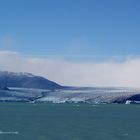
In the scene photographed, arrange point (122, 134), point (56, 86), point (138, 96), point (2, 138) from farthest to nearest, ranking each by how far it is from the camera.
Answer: point (56, 86)
point (138, 96)
point (122, 134)
point (2, 138)

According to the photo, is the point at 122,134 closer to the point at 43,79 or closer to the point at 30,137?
the point at 30,137

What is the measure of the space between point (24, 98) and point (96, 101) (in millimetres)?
19999

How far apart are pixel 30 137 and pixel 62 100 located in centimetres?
11267

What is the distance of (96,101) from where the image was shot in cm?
15388

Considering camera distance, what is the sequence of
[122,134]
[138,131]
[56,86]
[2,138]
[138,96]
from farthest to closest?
[56,86] < [138,96] < [138,131] < [122,134] < [2,138]

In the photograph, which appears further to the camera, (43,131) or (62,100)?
(62,100)

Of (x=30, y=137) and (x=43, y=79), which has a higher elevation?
(x=43, y=79)

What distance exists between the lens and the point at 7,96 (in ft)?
518

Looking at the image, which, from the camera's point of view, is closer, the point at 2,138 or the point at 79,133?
the point at 2,138

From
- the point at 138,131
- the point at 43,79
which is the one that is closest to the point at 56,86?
the point at 43,79

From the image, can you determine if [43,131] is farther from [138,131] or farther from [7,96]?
[7,96]

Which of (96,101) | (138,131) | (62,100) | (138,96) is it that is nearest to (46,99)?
(62,100)

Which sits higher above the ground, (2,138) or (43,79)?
(43,79)

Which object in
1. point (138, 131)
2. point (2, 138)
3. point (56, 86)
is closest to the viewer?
point (2, 138)
